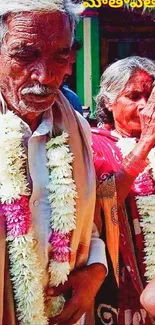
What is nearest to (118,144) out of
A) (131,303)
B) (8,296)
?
(131,303)

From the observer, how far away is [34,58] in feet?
5.69

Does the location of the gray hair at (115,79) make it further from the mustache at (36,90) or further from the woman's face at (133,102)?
the mustache at (36,90)

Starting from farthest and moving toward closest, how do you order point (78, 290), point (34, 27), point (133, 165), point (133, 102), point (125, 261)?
point (133, 102) → point (125, 261) → point (133, 165) → point (78, 290) → point (34, 27)

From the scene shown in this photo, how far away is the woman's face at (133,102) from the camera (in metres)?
2.60

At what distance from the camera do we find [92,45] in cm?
414

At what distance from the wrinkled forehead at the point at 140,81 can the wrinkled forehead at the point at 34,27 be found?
0.92 m

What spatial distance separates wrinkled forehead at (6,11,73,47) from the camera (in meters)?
1.71

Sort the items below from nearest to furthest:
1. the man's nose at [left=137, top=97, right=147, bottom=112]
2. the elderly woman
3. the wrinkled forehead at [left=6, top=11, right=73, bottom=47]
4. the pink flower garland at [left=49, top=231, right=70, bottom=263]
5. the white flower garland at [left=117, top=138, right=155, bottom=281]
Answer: the wrinkled forehead at [left=6, top=11, right=73, bottom=47], the pink flower garland at [left=49, top=231, right=70, bottom=263], the elderly woman, the white flower garland at [left=117, top=138, right=155, bottom=281], the man's nose at [left=137, top=97, right=147, bottom=112]

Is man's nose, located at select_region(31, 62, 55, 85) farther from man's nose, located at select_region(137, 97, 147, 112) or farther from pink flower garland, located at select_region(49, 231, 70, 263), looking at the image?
man's nose, located at select_region(137, 97, 147, 112)

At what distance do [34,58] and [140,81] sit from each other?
968 millimetres

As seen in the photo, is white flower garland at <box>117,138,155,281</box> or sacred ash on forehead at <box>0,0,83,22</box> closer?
sacred ash on forehead at <box>0,0,83,22</box>

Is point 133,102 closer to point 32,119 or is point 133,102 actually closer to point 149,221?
point 149,221

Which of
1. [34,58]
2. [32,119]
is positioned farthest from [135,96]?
[34,58]

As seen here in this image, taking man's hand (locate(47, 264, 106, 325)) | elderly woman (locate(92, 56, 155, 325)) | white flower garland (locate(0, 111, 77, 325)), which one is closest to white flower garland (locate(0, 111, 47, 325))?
white flower garland (locate(0, 111, 77, 325))
